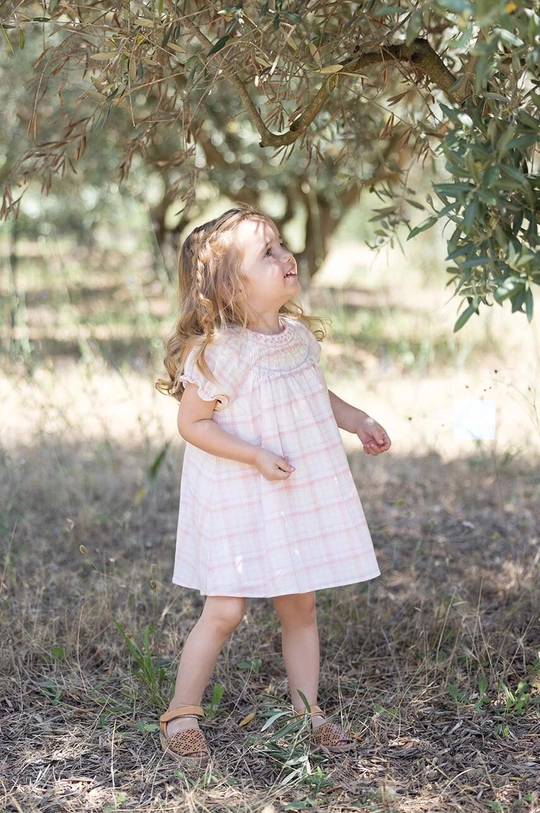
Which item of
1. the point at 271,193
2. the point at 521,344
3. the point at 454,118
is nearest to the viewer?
the point at 454,118

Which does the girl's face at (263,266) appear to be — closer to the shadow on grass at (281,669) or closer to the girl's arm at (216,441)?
the girl's arm at (216,441)

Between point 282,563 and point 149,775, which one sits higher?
point 282,563

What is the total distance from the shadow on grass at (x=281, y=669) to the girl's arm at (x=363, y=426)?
2.39ft

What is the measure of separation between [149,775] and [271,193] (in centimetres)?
792

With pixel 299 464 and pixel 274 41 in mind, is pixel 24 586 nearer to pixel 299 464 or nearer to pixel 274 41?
pixel 299 464

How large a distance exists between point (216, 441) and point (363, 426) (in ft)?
1.53

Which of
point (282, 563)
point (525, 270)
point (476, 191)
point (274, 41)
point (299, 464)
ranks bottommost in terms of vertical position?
point (282, 563)

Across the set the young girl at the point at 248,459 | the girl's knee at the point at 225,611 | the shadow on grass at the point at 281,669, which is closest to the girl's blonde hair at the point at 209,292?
the young girl at the point at 248,459

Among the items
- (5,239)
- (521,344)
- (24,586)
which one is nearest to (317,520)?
(24,586)

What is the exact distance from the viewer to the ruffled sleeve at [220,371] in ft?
7.44

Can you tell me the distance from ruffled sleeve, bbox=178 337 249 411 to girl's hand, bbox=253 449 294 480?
7.4 inches

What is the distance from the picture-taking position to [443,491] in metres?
4.43

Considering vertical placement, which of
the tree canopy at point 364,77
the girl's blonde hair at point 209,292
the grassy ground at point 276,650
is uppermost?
the tree canopy at point 364,77

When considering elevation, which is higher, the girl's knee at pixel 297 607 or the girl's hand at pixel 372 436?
the girl's hand at pixel 372 436
